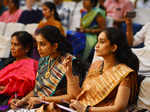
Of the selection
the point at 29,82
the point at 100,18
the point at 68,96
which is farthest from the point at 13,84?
the point at 100,18

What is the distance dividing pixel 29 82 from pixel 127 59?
1.05 metres

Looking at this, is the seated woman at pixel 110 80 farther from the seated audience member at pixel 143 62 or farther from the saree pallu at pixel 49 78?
the saree pallu at pixel 49 78

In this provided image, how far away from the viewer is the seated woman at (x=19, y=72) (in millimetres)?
2738

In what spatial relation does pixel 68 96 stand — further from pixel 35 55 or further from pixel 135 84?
pixel 35 55

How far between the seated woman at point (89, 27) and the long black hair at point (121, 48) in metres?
2.34

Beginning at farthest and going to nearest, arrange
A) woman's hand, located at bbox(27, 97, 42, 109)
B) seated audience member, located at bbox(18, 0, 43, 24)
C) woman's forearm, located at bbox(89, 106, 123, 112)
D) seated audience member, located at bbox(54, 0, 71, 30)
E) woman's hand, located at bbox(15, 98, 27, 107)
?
seated audience member, located at bbox(54, 0, 71, 30) → seated audience member, located at bbox(18, 0, 43, 24) → woman's hand, located at bbox(15, 98, 27, 107) → woman's hand, located at bbox(27, 97, 42, 109) → woman's forearm, located at bbox(89, 106, 123, 112)

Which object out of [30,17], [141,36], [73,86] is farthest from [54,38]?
[30,17]

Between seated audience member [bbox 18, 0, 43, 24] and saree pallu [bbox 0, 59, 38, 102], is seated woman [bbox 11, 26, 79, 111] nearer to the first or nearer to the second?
saree pallu [bbox 0, 59, 38, 102]

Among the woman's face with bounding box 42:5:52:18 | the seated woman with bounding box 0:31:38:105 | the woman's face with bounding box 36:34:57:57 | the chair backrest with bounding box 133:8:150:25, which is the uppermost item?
the woman's face with bounding box 42:5:52:18

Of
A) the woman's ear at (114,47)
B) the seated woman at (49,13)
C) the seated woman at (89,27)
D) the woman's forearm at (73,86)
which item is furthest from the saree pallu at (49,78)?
the seated woman at (49,13)

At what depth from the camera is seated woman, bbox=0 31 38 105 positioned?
2.74 meters

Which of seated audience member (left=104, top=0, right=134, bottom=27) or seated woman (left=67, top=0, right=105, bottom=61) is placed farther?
seated audience member (left=104, top=0, right=134, bottom=27)

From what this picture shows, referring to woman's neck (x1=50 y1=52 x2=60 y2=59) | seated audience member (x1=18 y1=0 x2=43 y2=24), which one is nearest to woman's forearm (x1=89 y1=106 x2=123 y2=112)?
woman's neck (x1=50 y1=52 x2=60 y2=59)

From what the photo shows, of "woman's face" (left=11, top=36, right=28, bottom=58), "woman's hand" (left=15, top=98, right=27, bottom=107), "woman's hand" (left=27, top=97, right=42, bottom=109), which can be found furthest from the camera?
"woman's face" (left=11, top=36, right=28, bottom=58)
